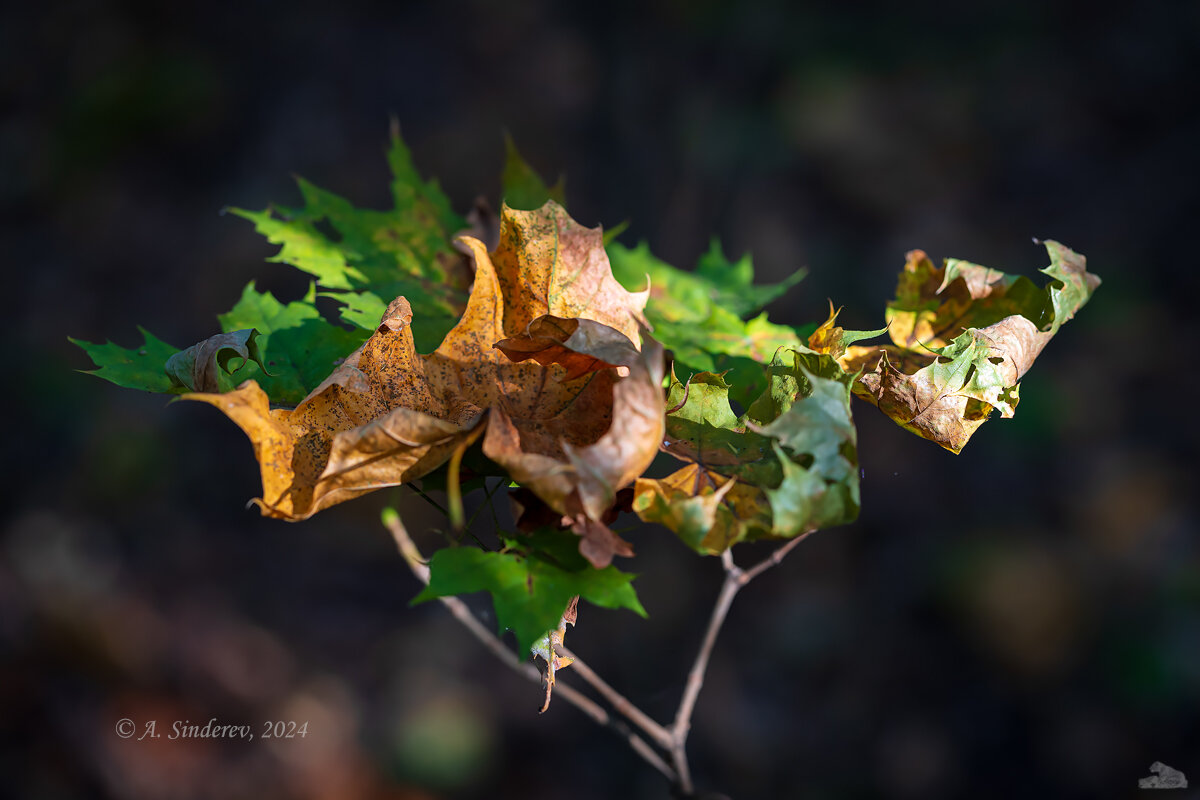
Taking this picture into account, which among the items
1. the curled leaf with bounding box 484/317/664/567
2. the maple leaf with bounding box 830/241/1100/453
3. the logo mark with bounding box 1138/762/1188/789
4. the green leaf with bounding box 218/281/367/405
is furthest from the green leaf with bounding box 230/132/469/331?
the logo mark with bounding box 1138/762/1188/789

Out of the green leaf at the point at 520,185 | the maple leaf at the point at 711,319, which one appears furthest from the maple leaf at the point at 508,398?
the green leaf at the point at 520,185

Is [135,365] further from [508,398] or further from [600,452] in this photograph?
[600,452]

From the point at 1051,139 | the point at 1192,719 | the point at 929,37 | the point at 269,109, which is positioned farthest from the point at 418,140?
the point at 1192,719

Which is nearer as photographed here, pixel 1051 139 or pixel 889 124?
pixel 1051 139

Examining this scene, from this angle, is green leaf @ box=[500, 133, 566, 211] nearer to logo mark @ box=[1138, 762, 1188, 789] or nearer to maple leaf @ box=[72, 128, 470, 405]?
maple leaf @ box=[72, 128, 470, 405]

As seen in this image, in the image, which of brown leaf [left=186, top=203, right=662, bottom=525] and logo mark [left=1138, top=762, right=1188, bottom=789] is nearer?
brown leaf [left=186, top=203, right=662, bottom=525]

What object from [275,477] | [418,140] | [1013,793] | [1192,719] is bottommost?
[1013,793]

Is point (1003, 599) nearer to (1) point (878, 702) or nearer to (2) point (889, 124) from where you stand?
(1) point (878, 702)
